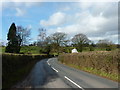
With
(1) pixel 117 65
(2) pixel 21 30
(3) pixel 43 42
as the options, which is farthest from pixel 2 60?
(3) pixel 43 42

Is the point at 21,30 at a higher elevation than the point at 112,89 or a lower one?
higher

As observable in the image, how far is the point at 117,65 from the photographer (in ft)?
41.9

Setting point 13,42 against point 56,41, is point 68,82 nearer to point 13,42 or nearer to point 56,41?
point 13,42

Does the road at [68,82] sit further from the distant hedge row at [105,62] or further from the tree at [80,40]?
the tree at [80,40]

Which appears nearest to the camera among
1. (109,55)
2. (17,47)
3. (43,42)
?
(109,55)

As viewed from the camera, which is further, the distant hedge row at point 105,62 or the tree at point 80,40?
the tree at point 80,40

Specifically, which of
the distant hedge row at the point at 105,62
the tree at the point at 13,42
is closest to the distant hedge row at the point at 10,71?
the distant hedge row at the point at 105,62

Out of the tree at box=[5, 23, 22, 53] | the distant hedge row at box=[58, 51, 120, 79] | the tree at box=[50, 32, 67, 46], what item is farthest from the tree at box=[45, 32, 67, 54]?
the distant hedge row at box=[58, 51, 120, 79]

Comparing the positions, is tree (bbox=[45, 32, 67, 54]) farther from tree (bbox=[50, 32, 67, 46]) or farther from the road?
the road

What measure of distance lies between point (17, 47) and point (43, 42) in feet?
66.3

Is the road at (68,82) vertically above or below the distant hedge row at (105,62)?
below

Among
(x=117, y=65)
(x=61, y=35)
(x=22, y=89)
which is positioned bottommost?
(x=22, y=89)

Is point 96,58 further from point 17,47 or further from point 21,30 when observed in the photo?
point 21,30

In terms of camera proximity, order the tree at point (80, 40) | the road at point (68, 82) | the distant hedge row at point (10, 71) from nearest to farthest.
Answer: the road at point (68, 82) → the distant hedge row at point (10, 71) → the tree at point (80, 40)
